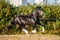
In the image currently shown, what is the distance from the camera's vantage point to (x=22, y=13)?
1243 cm

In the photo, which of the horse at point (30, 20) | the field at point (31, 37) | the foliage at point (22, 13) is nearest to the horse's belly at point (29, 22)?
the horse at point (30, 20)

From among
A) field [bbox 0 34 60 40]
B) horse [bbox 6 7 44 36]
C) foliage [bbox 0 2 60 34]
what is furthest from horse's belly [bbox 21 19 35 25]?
field [bbox 0 34 60 40]

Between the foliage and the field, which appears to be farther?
the foliage

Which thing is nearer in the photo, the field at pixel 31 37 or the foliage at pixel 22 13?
the field at pixel 31 37

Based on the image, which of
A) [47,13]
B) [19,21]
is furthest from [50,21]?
[19,21]

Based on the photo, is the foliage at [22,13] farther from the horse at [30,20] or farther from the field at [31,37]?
the field at [31,37]

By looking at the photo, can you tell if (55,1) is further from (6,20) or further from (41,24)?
(6,20)

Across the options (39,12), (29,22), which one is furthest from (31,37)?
(39,12)

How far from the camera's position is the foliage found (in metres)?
12.2

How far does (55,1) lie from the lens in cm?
1362

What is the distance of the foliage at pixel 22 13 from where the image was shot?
12.2 meters

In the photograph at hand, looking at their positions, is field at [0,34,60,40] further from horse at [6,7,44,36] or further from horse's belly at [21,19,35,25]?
horse's belly at [21,19,35,25]

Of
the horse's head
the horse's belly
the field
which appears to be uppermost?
the horse's head

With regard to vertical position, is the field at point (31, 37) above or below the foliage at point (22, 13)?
below
